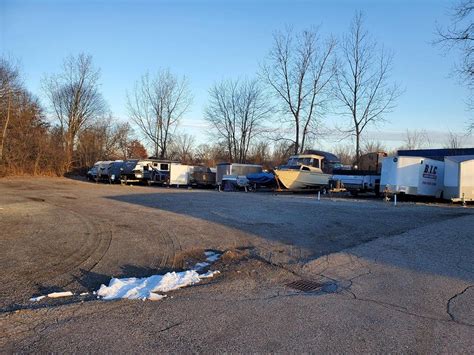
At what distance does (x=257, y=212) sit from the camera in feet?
51.5

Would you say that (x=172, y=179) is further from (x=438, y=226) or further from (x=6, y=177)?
(x=438, y=226)

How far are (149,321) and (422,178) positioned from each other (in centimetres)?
2123

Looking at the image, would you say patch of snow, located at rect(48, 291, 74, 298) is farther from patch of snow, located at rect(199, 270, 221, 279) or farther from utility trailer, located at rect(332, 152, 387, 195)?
utility trailer, located at rect(332, 152, 387, 195)

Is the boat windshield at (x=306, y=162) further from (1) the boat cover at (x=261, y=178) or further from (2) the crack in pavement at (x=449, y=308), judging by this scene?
(2) the crack in pavement at (x=449, y=308)

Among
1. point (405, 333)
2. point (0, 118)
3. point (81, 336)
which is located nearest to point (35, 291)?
point (81, 336)

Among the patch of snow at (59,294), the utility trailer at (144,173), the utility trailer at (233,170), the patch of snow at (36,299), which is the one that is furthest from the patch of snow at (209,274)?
the utility trailer at (144,173)

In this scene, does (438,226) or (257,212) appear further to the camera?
(257,212)

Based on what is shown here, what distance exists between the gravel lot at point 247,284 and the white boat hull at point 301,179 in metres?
16.2

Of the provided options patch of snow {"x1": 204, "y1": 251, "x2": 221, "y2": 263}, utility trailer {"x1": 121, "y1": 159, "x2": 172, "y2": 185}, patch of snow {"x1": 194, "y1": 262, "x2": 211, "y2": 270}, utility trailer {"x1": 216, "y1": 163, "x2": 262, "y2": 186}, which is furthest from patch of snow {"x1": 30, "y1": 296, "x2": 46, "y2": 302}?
utility trailer {"x1": 121, "y1": 159, "x2": 172, "y2": 185}

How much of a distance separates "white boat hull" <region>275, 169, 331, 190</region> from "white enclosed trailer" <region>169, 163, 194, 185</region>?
10206 mm

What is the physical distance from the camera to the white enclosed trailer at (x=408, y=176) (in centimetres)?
2286

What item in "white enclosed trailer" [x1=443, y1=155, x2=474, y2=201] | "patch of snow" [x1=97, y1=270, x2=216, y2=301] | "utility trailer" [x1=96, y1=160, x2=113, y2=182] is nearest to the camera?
"patch of snow" [x1=97, y1=270, x2=216, y2=301]

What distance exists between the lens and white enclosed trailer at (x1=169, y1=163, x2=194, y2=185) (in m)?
36.0

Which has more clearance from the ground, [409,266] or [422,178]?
[422,178]
